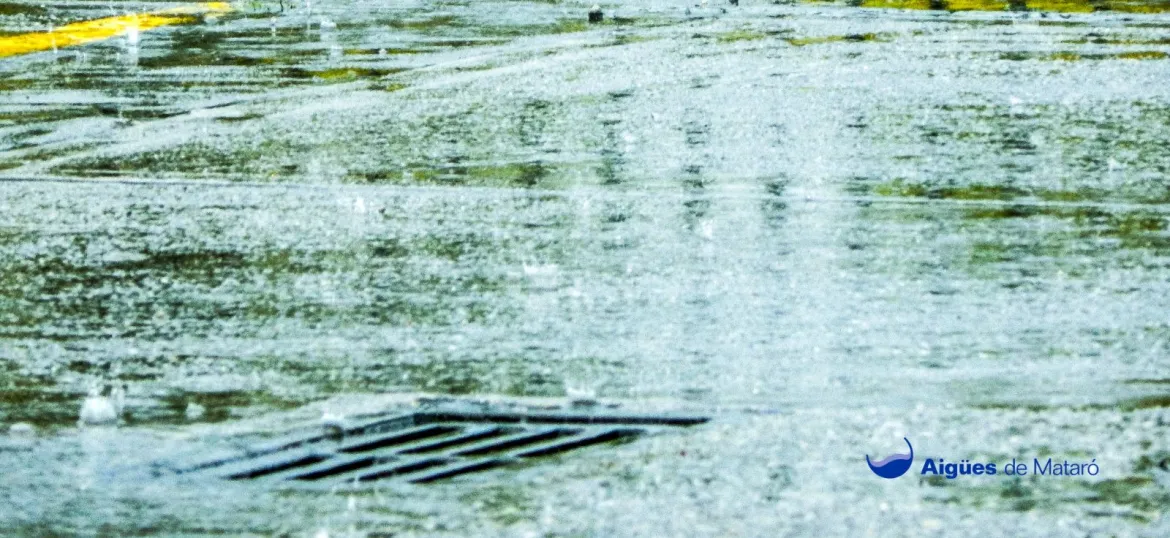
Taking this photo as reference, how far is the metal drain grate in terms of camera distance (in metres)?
5.30

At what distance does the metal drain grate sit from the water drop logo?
2.11 feet

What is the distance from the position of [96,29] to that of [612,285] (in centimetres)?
1387

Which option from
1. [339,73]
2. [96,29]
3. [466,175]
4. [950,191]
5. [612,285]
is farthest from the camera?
[96,29]

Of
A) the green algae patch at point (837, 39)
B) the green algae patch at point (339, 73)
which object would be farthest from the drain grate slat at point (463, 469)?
the green algae patch at point (837, 39)

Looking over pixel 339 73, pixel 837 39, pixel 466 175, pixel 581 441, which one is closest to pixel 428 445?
pixel 581 441

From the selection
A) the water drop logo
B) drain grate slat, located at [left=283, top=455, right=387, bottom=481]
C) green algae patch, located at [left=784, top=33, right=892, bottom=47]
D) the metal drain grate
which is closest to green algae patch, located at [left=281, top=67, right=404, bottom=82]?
green algae patch, located at [left=784, top=33, right=892, bottom=47]

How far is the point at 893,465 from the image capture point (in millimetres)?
5227

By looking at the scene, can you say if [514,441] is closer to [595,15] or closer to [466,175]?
[466,175]

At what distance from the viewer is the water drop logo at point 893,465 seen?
5172 millimetres

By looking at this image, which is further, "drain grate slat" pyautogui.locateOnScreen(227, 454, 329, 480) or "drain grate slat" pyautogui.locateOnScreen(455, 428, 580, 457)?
"drain grate slat" pyautogui.locateOnScreen(455, 428, 580, 457)

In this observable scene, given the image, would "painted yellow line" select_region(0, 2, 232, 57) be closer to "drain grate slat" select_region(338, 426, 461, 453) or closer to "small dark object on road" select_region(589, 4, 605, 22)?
"small dark object on road" select_region(589, 4, 605, 22)

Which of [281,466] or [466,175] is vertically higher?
[281,466]

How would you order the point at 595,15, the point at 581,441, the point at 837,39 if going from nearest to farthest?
the point at 581,441 → the point at 837,39 → the point at 595,15

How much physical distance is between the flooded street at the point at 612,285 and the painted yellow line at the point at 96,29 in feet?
9.84
